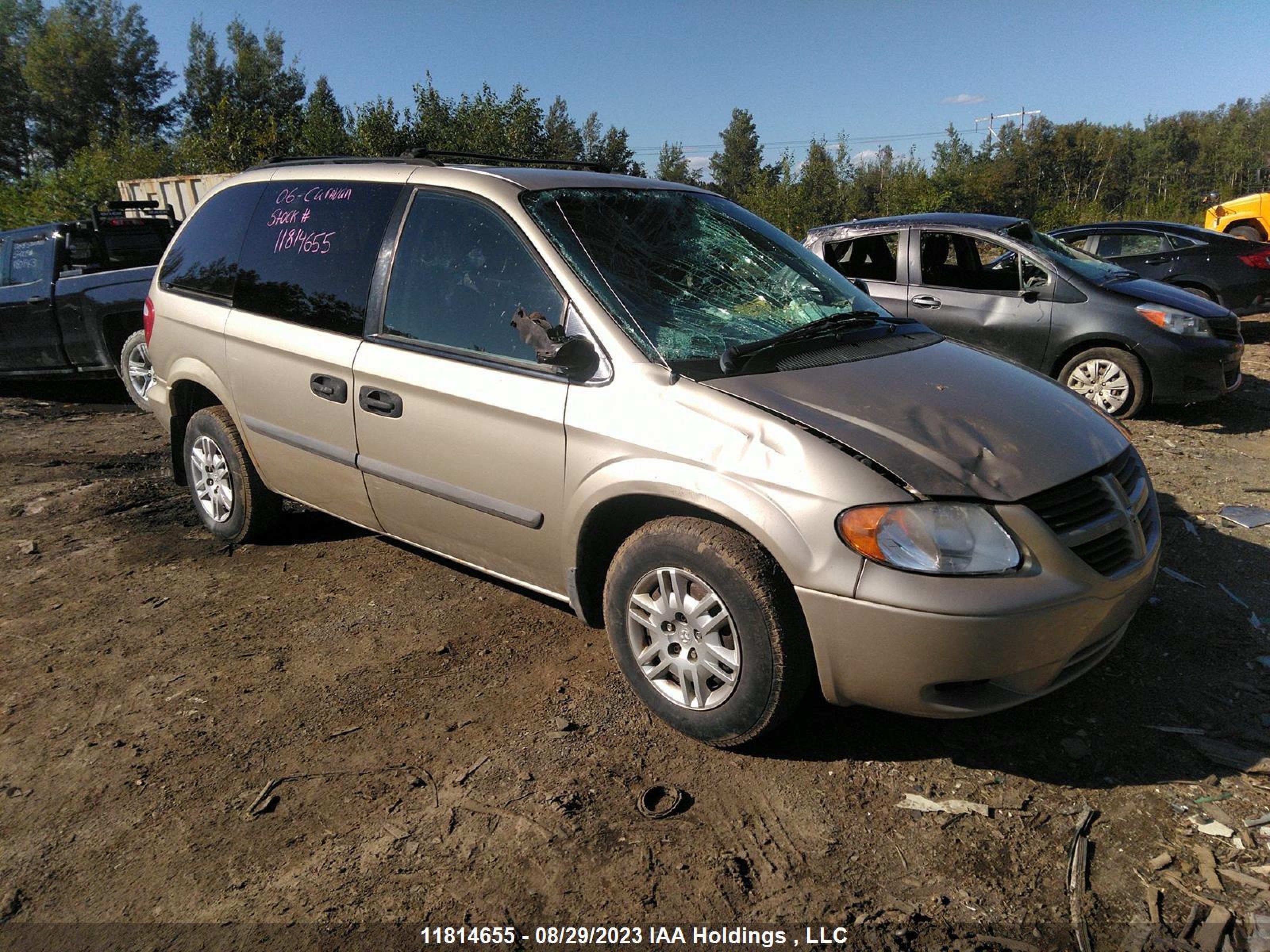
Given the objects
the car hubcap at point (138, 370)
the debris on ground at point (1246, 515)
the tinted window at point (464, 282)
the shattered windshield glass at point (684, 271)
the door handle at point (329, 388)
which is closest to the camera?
the shattered windshield glass at point (684, 271)

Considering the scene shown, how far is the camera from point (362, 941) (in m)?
2.24

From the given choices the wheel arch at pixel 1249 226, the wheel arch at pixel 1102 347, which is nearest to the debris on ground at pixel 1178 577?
the wheel arch at pixel 1102 347

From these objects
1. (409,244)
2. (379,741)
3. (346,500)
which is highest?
(409,244)

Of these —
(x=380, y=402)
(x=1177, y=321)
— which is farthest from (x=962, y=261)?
(x=380, y=402)

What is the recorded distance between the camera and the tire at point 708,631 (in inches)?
106

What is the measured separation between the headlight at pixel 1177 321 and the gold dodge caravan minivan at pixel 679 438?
4.28m

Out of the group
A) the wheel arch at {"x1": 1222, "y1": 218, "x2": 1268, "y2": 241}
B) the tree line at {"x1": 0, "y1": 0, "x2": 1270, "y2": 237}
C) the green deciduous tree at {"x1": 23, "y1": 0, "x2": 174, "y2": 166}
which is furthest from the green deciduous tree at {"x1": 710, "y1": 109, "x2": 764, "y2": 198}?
the wheel arch at {"x1": 1222, "y1": 218, "x2": 1268, "y2": 241}

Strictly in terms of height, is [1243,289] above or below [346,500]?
above

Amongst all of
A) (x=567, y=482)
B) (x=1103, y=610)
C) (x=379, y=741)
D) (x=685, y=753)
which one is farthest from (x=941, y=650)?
(x=379, y=741)

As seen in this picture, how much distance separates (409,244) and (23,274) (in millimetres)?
8295

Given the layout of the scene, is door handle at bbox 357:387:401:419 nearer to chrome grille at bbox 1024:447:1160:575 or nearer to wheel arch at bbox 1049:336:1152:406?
chrome grille at bbox 1024:447:1160:575

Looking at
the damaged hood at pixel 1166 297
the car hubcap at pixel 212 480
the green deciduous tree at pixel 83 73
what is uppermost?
the green deciduous tree at pixel 83 73

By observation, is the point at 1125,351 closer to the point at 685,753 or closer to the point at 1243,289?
the point at 1243,289

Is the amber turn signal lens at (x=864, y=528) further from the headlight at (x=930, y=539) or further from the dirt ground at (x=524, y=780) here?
the dirt ground at (x=524, y=780)
